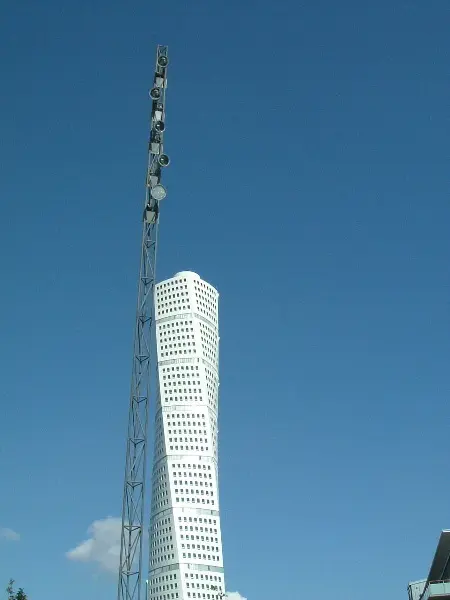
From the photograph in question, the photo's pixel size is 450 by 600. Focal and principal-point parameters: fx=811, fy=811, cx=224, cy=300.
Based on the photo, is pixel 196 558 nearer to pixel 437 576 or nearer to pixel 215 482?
pixel 215 482

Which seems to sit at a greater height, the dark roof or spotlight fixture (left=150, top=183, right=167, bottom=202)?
spotlight fixture (left=150, top=183, right=167, bottom=202)

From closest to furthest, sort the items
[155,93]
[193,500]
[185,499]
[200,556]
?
[155,93]
[200,556]
[185,499]
[193,500]

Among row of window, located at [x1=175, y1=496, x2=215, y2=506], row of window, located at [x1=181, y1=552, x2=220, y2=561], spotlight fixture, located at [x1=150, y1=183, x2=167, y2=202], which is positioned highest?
row of window, located at [x1=175, y1=496, x2=215, y2=506]

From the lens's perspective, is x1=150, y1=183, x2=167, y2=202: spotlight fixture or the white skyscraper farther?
the white skyscraper

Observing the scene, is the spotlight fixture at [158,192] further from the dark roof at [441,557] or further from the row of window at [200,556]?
the row of window at [200,556]

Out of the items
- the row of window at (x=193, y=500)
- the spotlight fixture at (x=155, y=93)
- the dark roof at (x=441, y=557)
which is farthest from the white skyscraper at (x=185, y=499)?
the spotlight fixture at (x=155, y=93)

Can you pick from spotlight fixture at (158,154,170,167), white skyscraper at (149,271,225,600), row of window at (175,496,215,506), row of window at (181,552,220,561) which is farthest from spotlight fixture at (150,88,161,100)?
row of window at (181,552,220,561)

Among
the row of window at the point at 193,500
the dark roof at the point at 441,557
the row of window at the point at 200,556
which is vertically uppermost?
the row of window at the point at 193,500

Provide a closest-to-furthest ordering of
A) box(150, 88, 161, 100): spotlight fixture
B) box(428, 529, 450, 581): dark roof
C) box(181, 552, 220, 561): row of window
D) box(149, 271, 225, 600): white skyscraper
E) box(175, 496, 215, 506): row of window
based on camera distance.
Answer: box(428, 529, 450, 581): dark roof → box(150, 88, 161, 100): spotlight fixture → box(181, 552, 220, 561): row of window → box(149, 271, 225, 600): white skyscraper → box(175, 496, 215, 506): row of window

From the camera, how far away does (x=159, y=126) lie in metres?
69.0

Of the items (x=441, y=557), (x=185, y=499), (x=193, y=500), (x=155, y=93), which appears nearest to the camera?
(x=441, y=557)

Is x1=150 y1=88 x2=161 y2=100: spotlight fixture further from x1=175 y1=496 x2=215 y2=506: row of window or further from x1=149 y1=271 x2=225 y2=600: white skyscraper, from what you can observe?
x1=175 y1=496 x2=215 y2=506: row of window

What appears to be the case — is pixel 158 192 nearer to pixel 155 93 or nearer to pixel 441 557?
pixel 155 93

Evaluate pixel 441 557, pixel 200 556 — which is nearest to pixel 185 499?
pixel 200 556
